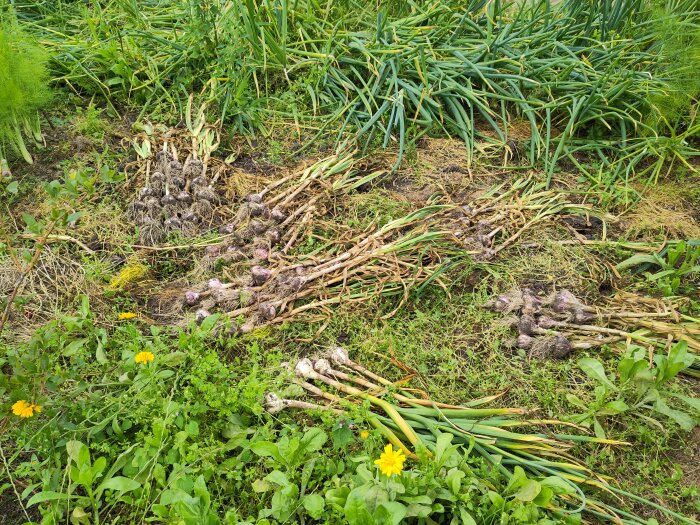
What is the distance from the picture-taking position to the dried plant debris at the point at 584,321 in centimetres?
229

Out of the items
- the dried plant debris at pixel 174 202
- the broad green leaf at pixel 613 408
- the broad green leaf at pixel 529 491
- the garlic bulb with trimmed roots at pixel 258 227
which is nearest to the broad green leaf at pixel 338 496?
the broad green leaf at pixel 529 491

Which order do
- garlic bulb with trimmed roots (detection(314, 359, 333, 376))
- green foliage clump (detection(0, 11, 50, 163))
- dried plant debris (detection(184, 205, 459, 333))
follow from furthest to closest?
1. green foliage clump (detection(0, 11, 50, 163))
2. dried plant debris (detection(184, 205, 459, 333))
3. garlic bulb with trimmed roots (detection(314, 359, 333, 376))

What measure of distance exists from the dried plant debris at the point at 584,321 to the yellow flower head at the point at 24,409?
1.75 m

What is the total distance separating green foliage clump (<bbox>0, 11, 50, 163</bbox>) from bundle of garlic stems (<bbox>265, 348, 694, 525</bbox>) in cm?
214

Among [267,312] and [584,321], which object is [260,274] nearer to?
[267,312]

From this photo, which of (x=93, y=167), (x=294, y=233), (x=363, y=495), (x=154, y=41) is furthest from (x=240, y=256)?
(x=154, y=41)

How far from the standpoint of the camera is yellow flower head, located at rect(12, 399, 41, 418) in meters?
1.72

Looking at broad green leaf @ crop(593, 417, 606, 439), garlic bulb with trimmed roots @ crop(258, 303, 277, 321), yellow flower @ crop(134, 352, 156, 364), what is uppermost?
yellow flower @ crop(134, 352, 156, 364)

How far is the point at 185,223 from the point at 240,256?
0.39m

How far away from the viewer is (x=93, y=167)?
3.20m

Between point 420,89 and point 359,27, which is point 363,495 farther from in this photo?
point 359,27

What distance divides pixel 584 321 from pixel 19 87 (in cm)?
305

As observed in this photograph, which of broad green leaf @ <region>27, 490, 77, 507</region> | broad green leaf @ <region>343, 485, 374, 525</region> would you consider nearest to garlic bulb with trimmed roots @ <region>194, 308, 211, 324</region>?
broad green leaf @ <region>27, 490, 77, 507</region>

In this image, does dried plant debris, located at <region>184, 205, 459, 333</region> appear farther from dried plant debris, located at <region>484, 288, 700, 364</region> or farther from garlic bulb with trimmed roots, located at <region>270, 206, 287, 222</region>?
dried plant debris, located at <region>484, 288, 700, 364</region>
